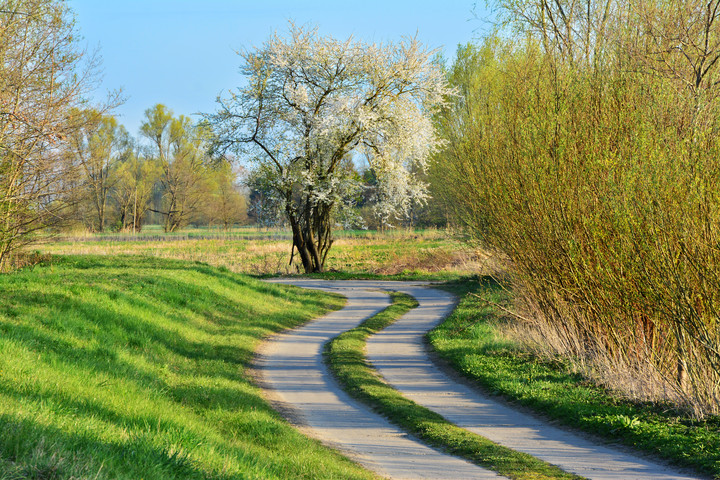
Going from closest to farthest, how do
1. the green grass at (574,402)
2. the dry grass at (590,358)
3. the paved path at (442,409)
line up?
the paved path at (442,409) < the green grass at (574,402) < the dry grass at (590,358)

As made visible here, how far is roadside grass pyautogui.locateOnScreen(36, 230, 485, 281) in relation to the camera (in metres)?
31.7

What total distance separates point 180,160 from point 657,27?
6475 cm


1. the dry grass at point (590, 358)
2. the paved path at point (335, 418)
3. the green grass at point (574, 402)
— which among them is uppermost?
the dry grass at point (590, 358)

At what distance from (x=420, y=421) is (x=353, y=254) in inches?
1337

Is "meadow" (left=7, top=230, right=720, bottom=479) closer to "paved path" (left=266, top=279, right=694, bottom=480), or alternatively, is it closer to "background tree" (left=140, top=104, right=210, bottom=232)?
"paved path" (left=266, top=279, right=694, bottom=480)

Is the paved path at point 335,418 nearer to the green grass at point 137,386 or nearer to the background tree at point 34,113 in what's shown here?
the green grass at point 137,386

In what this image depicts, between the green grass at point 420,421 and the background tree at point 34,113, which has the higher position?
the background tree at point 34,113

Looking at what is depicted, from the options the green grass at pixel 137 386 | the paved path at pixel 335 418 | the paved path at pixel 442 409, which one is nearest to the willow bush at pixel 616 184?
the paved path at pixel 442 409

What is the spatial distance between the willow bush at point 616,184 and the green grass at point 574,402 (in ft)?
1.64

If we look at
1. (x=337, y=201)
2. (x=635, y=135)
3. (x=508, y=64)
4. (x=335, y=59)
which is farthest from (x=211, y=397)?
(x=335, y=59)

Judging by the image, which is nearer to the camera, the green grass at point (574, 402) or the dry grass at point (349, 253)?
the green grass at point (574, 402)

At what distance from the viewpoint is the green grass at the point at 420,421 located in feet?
23.2

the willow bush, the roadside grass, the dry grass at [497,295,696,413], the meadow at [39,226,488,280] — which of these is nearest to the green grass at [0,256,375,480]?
the dry grass at [497,295,696,413]

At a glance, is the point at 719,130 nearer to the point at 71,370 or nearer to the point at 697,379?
the point at 697,379
